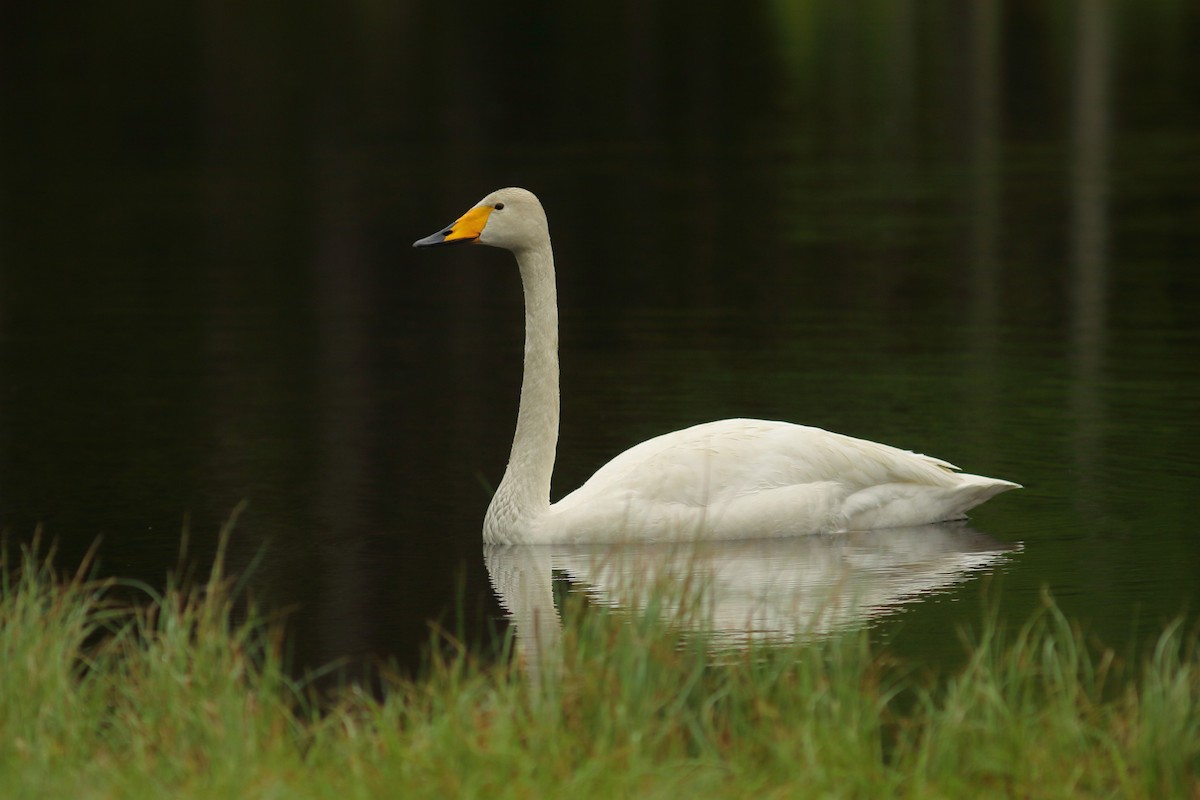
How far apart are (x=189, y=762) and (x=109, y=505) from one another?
18.0 ft

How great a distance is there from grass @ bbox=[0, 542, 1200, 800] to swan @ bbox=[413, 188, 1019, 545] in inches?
133

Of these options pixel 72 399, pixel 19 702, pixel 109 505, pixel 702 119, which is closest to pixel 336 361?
pixel 72 399

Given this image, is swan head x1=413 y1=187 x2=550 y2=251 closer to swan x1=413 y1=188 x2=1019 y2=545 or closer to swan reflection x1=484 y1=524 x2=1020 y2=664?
swan x1=413 y1=188 x2=1019 y2=545

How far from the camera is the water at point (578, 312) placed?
A: 11117 mm

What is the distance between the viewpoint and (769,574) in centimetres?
1034

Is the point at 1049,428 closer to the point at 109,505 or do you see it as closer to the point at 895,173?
the point at 109,505

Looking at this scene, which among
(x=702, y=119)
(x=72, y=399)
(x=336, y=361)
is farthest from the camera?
(x=702, y=119)

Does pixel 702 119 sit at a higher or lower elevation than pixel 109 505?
higher

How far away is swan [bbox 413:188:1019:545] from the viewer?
10.9m

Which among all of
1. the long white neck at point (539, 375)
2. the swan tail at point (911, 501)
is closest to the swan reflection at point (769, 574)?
the swan tail at point (911, 501)

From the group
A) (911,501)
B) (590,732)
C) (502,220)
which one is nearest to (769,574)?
(911,501)

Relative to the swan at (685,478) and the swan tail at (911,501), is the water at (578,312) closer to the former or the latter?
the swan tail at (911,501)

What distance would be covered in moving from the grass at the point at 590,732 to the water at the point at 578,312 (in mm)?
1647

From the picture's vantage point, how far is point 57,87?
50.7 m
